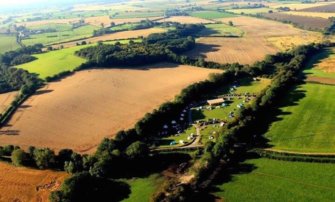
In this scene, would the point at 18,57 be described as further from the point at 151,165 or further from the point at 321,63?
the point at 321,63

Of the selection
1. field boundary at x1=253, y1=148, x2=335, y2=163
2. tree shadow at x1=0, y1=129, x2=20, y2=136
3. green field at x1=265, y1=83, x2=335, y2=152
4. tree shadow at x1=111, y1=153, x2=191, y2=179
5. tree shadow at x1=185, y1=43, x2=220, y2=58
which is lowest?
tree shadow at x1=111, y1=153, x2=191, y2=179

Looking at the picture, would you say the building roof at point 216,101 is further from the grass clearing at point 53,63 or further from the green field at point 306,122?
the grass clearing at point 53,63

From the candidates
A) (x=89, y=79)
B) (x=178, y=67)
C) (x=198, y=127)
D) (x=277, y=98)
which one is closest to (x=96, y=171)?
(x=198, y=127)

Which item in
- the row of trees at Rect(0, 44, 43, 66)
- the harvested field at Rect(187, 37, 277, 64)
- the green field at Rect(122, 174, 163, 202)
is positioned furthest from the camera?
the row of trees at Rect(0, 44, 43, 66)

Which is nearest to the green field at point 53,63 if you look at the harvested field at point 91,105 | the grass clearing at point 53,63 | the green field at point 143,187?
the grass clearing at point 53,63

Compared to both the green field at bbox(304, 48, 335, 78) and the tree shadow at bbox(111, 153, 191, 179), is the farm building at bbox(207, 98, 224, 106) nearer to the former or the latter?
the tree shadow at bbox(111, 153, 191, 179)

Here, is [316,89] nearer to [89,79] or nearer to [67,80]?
[89,79]

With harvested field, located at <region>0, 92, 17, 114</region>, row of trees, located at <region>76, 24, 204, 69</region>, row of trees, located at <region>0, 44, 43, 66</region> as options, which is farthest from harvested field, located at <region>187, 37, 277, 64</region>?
harvested field, located at <region>0, 92, 17, 114</region>

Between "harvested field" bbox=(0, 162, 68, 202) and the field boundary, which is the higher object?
the field boundary
